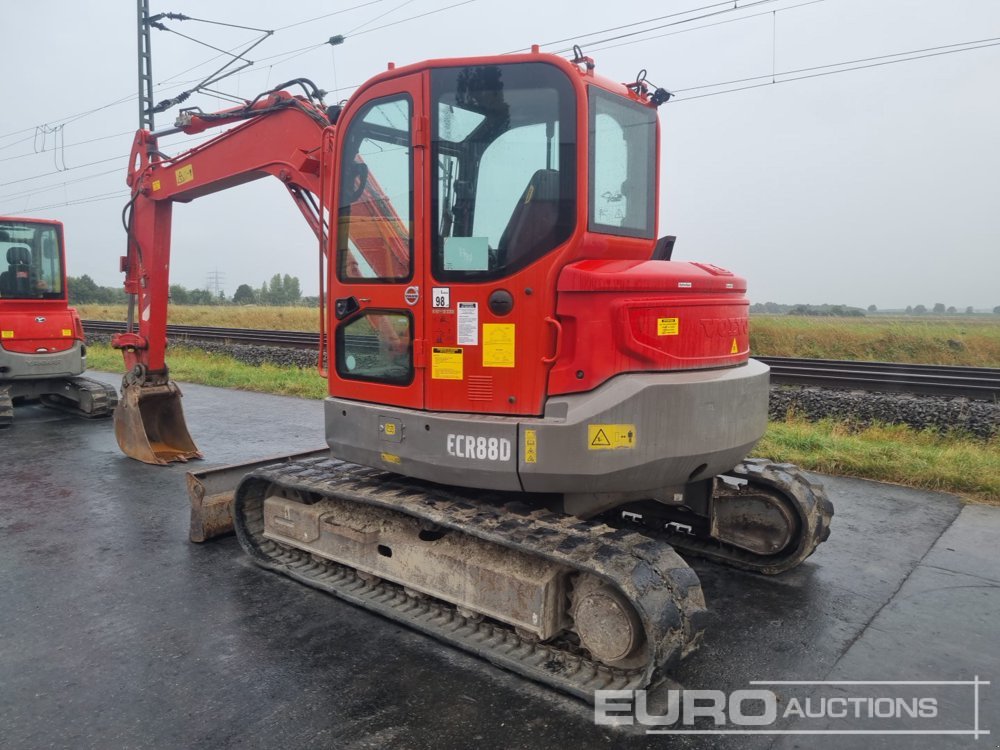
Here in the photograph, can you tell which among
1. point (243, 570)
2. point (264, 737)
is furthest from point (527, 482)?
point (243, 570)

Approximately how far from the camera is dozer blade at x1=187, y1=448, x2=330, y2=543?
5754mm

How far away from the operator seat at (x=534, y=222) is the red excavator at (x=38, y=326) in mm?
9524

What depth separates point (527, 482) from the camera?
13.3ft

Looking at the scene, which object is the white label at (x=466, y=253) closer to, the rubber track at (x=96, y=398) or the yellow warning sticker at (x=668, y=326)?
the yellow warning sticker at (x=668, y=326)

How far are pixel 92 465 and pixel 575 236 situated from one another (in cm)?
702

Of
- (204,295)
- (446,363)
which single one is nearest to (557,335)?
(446,363)

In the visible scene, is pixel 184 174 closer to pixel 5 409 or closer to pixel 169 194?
pixel 169 194

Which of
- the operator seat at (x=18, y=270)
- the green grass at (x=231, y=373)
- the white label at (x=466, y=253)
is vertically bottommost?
the green grass at (x=231, y=373)

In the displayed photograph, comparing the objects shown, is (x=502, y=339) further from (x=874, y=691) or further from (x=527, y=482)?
(x=874, y=691)

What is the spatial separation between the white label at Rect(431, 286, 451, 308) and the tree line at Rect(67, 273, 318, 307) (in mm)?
54701

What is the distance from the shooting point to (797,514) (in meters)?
5.16

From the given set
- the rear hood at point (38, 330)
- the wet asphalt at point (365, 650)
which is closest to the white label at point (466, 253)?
the wet asphalt at point (365, 650)

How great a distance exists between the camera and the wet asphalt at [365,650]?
3.36 m

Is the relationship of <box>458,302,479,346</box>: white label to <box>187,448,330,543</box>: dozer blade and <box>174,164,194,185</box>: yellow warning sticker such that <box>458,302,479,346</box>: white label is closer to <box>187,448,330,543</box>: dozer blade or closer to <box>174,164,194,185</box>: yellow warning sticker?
<box>187,448,330,543</box>: dozer blade
